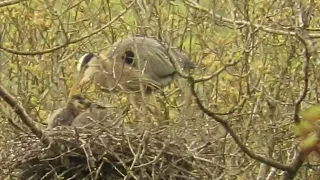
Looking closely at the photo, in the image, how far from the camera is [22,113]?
4398 mm

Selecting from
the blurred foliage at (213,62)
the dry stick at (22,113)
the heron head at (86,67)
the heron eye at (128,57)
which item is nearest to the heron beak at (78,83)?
the heron head at (86,67)

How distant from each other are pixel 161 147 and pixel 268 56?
72.9 inches

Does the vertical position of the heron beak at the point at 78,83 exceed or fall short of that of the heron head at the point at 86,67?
it falls short

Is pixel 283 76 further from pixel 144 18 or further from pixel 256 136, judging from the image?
pixel 144 18

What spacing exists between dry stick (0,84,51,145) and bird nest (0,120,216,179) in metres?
0.08

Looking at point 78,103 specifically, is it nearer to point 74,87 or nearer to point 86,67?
point 74,87

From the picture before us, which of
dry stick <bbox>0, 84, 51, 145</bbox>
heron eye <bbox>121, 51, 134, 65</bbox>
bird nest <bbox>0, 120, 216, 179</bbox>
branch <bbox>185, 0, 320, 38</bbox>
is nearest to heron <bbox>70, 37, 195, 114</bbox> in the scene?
heron eye <bbox>121, 51, 134, 65</bbox>

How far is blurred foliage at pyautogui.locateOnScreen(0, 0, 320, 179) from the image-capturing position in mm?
5344

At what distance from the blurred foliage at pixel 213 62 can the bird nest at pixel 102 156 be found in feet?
0.57

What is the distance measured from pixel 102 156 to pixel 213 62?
6.15 ft

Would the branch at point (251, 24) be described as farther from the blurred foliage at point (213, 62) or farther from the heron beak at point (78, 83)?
the heron beak at point (78, 83)

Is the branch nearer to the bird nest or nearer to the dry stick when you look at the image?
the bird nest

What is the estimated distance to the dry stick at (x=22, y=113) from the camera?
14.2ft

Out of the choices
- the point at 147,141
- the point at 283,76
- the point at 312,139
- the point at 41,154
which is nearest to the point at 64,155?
the point at 41,154
